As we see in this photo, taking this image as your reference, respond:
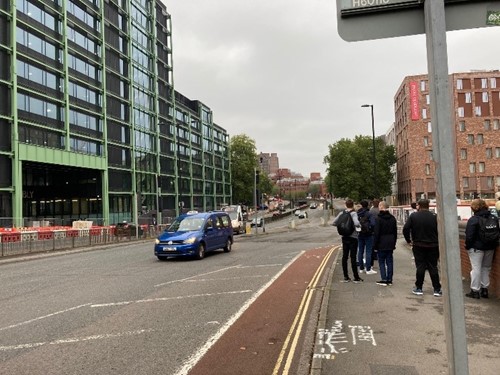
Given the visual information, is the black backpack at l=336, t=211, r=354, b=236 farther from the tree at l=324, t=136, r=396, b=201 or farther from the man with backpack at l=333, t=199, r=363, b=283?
the tree at l=324, t=136, r=396, b=201

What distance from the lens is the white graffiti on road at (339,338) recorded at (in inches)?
191

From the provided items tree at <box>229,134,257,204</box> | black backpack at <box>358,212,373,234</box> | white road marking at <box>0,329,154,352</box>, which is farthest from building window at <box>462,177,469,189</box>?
white road marking at <box>0,329,154,352</box>

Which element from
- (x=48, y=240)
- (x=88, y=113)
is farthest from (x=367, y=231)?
(x=88, y=113)

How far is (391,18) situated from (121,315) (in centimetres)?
615

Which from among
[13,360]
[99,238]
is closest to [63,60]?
[99,238]

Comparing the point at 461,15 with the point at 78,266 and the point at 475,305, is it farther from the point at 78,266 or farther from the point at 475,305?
the point at 78,266

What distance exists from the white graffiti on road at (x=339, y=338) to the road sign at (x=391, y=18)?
3.47 m

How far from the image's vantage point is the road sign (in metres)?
2.39

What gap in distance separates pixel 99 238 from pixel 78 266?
12.5m

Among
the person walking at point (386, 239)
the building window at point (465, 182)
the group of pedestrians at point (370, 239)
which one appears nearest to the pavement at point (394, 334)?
the person walking at point (386, 239)

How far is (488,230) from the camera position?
7.00 metres

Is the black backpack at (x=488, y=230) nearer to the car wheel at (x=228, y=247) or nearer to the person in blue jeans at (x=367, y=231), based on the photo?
the person in blue jeans at (x=367, y=231)

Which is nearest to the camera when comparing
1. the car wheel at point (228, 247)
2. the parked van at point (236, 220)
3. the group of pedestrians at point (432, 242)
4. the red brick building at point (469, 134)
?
the group of pedestrians at point (432, 242)

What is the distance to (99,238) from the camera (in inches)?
1044
